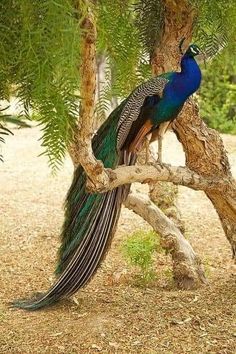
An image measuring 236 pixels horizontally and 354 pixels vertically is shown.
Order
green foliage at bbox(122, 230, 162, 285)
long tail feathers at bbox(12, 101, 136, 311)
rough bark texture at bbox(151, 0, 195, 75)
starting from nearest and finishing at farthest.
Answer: rough bark texture at bbox(151, 0, 195, 75) → long tail feathers at bbox(12, 101, 136, 311) → green foliage at bbox(122, 230, 162, 285)

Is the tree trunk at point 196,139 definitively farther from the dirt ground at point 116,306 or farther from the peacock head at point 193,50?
the dirt ground at point 116,306

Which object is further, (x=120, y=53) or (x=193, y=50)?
(x=193, y=50)

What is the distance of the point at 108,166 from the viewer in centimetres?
288

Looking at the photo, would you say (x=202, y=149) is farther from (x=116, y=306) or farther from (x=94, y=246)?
(x=116, y=306)

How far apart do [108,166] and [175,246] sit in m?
1.02

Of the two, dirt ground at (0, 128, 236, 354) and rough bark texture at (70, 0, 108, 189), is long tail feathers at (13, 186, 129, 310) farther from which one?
rough bark texture at (70, 0, 108, 189)

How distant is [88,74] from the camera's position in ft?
5.94

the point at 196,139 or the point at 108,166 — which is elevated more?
the point at 196,139

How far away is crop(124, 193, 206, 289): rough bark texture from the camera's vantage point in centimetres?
369

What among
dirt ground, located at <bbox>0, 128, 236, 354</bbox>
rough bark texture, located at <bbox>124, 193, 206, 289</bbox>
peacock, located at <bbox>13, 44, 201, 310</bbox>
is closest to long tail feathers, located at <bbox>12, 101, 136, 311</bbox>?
peacock, located at <bbox>13, 44, 201, 310</bbox>

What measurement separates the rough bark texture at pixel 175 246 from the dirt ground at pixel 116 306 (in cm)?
9

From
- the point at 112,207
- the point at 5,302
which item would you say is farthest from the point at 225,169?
the point at 5,302

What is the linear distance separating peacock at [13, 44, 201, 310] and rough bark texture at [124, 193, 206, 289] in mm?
752

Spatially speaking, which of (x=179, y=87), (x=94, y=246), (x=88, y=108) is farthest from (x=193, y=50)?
(x=94, y=246)
